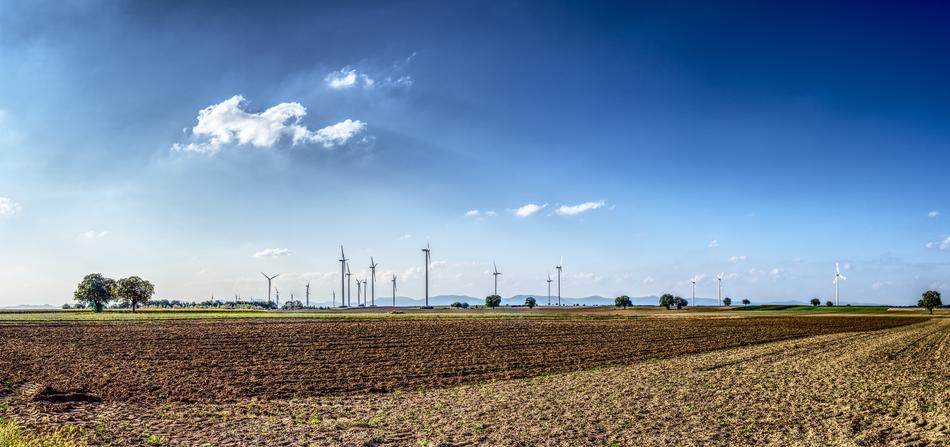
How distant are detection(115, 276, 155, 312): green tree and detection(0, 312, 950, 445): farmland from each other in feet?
374

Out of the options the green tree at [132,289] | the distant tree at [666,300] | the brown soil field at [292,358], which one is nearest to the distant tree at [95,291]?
the green tree at [132,289]

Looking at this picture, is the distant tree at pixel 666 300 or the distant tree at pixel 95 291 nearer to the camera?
the distant tree at pixel 95 291

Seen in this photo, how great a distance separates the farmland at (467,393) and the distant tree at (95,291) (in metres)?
123

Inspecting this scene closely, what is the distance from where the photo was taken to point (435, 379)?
26.7 m

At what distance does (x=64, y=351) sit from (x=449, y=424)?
2963 cm

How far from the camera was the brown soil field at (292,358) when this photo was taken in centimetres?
2458

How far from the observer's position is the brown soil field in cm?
2458

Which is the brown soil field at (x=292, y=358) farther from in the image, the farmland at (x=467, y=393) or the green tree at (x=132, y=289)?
the green tree at (x=132, y=289)

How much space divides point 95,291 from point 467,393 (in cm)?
15379

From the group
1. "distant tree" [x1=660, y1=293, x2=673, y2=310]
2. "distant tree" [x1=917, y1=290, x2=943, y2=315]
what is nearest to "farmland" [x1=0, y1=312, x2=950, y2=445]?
"distant tree" [x1=917, y1=290, x2=943, y2=315]

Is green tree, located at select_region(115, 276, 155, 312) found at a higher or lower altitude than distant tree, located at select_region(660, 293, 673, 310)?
higher

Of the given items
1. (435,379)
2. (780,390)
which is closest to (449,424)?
(435,379)

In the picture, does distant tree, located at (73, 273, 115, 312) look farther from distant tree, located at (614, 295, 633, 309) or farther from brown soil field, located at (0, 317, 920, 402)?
distant tree, located at (614, 295, 633, 309)

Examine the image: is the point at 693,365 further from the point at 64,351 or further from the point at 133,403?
the point at 64,351
